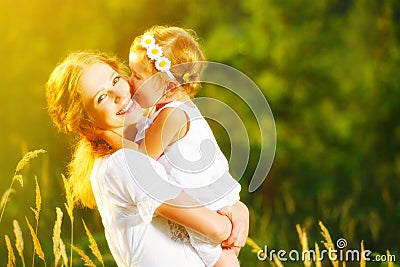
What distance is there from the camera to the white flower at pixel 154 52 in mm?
1870

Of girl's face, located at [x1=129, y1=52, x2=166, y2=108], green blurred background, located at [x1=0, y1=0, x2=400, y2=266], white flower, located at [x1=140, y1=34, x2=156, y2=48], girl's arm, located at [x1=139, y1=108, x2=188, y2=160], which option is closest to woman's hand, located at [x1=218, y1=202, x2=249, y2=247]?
girl's arm, located at [x1=139, y1=108, x2=188, y2=160]

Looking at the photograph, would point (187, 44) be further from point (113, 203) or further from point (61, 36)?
point (61, 36)

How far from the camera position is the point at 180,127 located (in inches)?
71.5

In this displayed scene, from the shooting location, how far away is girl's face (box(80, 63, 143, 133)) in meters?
1.82

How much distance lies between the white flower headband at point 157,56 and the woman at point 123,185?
84 millimetres

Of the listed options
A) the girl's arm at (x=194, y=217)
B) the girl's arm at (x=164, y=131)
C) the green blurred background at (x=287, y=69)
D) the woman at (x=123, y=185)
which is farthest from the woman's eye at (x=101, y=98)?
the green blurred background at (x=287, y=69)

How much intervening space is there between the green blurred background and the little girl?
7.75 feet

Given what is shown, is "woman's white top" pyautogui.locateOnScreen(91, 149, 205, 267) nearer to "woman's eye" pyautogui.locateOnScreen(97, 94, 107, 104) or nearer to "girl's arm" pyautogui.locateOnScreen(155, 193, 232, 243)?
"girl's arm" pyautogui.locateOnScreen(155, 193, 232, 243)

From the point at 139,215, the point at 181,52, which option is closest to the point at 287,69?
the point at 181,52

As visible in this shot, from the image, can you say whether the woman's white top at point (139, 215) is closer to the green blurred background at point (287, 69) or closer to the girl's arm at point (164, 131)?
the girl's arm at point (164, 131)

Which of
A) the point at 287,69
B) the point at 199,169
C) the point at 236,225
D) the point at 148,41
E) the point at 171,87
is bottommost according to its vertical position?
the point at 287,69

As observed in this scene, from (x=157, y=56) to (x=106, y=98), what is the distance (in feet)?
0.49

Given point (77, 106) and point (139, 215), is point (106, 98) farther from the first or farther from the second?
point (139, 215)

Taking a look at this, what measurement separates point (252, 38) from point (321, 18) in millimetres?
441
